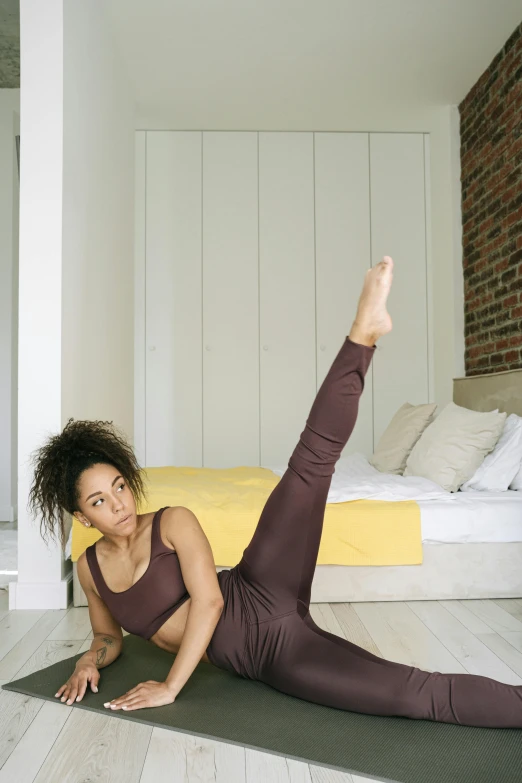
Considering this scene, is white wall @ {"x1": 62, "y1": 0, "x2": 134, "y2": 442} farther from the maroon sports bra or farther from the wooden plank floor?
the maroon sports bra

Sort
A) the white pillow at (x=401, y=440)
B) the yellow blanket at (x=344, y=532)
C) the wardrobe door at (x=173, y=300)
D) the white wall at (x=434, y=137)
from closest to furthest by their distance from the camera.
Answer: the yellow blanket at (x=344, y=532), the white pillow at (x=401, y=440), the white wall at (x=434, y=137), the wardrobe door at (x=173, y=300)

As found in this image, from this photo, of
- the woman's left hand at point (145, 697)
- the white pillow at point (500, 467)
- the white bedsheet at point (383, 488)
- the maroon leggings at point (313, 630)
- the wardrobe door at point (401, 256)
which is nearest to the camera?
the maroon leggings at point (313, 630)

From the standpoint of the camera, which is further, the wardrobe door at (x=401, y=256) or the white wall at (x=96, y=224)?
the wardrobe door at (x=401, y=256)

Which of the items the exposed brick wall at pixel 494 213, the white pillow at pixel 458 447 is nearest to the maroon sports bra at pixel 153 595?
the white pillow at pixel 458 447

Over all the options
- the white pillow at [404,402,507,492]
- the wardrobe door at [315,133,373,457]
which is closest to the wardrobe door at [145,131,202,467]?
the wardrobe door at [315,133,373,457]

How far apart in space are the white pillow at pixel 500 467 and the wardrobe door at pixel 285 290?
7.79ft

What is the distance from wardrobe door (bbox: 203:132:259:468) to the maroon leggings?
12.3 feet

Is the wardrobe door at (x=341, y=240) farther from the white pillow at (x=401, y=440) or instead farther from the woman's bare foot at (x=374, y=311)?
the woman's bare foot at (x=374, y=311)

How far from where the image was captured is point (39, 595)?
10.2ft

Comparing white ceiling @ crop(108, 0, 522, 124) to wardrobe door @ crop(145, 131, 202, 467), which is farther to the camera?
wardrobe door @ crop(145, 131, 202, 467)

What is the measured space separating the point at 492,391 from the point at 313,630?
2819 millimetres

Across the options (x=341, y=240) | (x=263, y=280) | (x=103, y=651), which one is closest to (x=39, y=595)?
(x=103, y=651)

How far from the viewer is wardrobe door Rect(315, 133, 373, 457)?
5875 mm

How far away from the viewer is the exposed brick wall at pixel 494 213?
4355 mm
